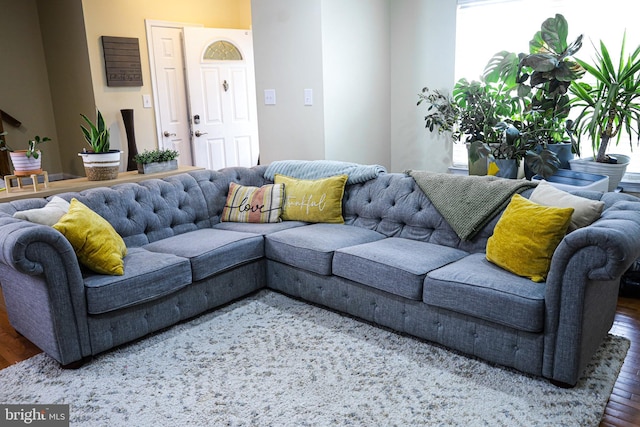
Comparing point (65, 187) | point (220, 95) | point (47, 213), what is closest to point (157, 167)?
point (65, 187)

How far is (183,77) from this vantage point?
18.8 ft

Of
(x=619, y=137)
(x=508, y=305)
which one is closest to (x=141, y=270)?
(x=508, y=305)

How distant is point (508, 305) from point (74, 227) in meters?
2.06

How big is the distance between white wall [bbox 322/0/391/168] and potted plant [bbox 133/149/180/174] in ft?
4.16

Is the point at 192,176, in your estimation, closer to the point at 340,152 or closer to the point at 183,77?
the point at 340,152

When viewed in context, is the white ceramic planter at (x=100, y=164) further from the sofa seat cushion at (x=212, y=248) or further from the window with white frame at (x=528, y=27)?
the window with white frame at (x=528, y=27)

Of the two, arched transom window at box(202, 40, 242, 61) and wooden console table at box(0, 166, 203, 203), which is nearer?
wooden console table at box(0, 166, 203, 203)

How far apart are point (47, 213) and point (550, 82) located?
3.16 meters

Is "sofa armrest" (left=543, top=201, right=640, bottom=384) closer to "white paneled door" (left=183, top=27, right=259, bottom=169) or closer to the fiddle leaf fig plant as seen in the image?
the fiddle leaf fig plant

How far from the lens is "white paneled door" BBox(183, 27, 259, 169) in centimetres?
566

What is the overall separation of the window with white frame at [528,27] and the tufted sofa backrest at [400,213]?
54.9 inches

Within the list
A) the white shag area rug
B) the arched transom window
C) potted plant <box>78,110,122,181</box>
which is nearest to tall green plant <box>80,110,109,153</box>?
potted plant <box>78,110,122,181</box>

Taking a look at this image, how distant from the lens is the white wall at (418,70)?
423 centimetres

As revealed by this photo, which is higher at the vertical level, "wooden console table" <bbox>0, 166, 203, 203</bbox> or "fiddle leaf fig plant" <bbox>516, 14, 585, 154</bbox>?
"fiddle leaf fig plant" <bbox>516, 14, 585, 154</bbox>
